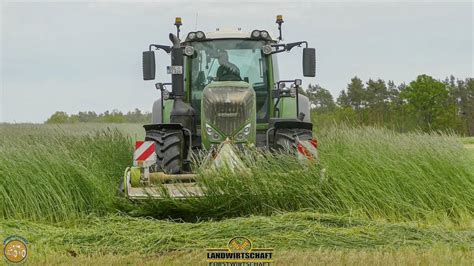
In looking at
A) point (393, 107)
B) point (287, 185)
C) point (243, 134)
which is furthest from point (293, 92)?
point (393, 107)

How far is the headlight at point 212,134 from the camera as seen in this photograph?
705 cm

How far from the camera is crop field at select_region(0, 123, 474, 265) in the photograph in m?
4.91

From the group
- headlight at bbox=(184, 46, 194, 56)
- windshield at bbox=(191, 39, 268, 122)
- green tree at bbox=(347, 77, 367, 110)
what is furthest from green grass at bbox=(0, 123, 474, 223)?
green tree at bbox=(347, 77, 367, 110)

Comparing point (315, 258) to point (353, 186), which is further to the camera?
point (353, 186)

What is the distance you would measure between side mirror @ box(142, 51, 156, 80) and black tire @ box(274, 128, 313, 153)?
172 centimetres

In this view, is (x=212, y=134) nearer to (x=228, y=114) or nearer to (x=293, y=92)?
(x=228, y=114)

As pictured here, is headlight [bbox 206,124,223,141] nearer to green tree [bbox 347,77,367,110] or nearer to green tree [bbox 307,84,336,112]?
green tree [bbox 307,84,336,112]

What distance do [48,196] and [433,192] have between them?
449 centimetres

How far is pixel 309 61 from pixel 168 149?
7.12 ft

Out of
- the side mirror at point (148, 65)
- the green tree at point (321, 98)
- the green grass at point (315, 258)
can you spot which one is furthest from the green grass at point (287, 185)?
the green tree at point (321, 98)

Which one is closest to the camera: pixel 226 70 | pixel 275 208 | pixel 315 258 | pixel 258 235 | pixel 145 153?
pixel 315 258

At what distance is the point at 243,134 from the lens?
23.1ft

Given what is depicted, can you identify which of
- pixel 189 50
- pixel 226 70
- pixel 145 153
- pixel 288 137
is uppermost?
pixel 189 50

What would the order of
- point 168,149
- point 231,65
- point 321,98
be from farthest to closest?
1. point 321,98
2. point 231,65
3. point 168,149
